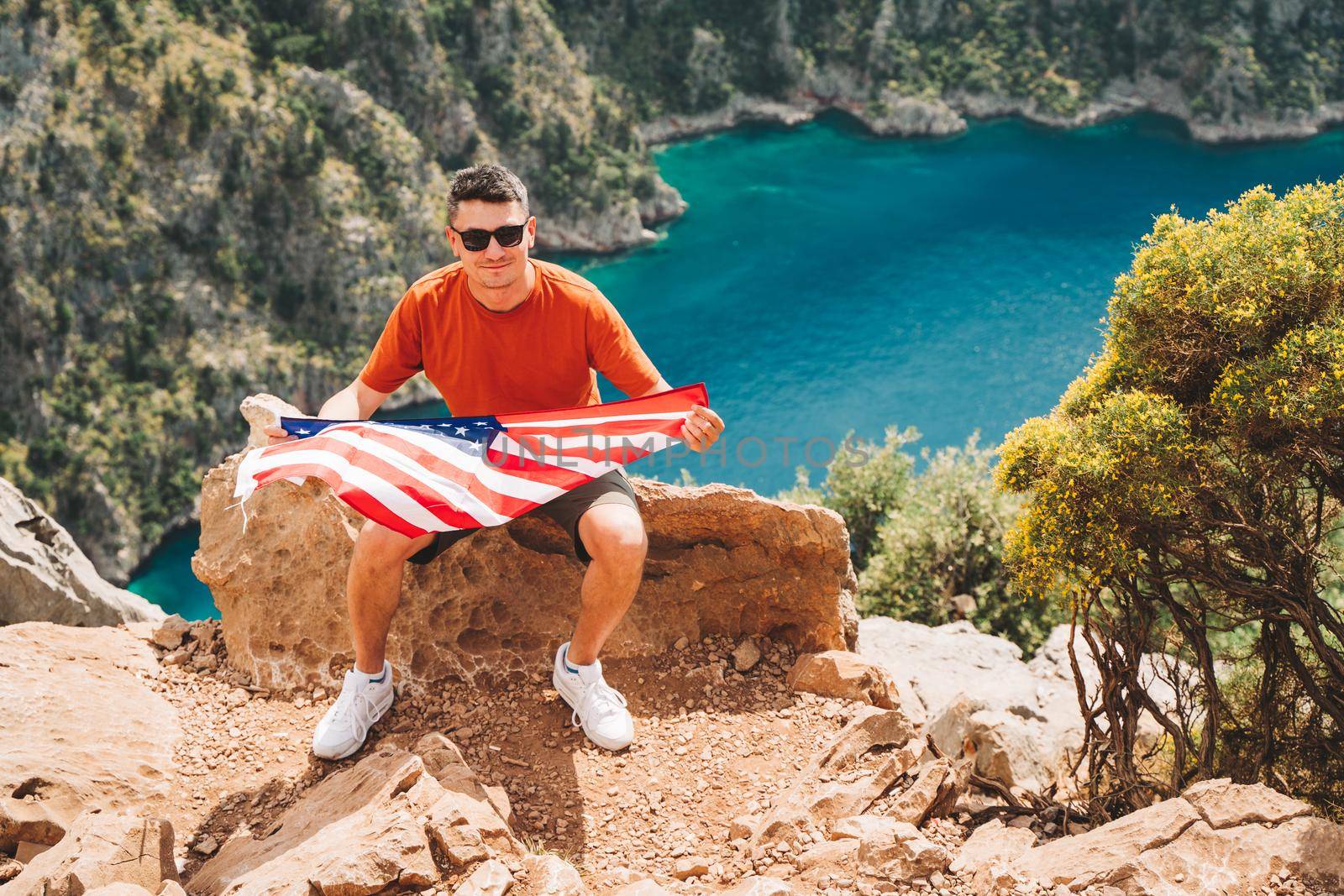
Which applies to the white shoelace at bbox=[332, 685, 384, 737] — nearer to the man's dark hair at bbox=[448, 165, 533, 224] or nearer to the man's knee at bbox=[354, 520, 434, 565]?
the man's knee at bbox=[354, 520, 434, 565]

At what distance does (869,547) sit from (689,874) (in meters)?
22.0

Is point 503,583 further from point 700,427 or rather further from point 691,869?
point 691,869

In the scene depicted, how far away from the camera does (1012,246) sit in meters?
81.4

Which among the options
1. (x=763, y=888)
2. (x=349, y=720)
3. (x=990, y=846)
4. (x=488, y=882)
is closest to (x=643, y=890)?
(x=763, y=888)

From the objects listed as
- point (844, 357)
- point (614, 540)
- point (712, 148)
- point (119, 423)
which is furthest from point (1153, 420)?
point (712, 148)

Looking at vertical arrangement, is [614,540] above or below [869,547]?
above

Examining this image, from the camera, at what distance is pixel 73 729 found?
820 cm

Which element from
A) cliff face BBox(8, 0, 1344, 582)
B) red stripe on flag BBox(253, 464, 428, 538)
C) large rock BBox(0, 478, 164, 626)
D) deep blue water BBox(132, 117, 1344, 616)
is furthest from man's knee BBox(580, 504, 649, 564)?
cliff face BBox(8, 0, 1344, 582)

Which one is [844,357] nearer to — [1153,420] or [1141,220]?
[1141,220]

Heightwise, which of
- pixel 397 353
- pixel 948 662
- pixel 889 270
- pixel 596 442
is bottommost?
pixel 889 270

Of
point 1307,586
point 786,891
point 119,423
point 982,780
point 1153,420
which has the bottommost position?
point 119,423

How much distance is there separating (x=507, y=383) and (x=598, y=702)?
2643 mm

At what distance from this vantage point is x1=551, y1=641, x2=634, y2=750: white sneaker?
8.28 m

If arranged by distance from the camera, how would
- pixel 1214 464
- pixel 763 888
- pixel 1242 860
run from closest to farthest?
pixel 763 888 < pixel 1242 860 < pixel 1214 464
